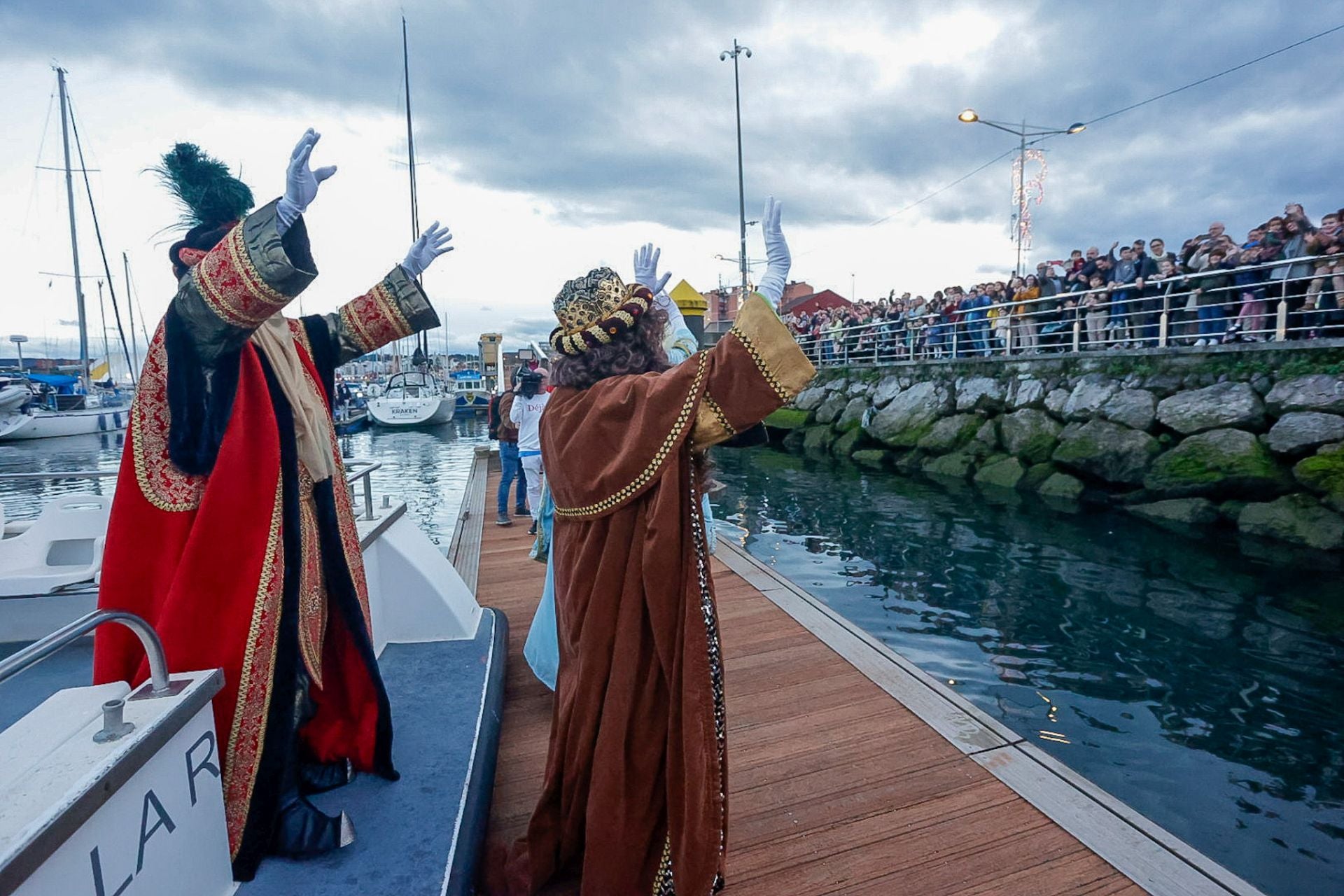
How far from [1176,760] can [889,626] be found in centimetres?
195

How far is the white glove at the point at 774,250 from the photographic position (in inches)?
67.5

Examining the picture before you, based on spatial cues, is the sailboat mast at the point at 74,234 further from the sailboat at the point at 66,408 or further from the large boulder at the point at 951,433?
the large boulder at the point at 951,433

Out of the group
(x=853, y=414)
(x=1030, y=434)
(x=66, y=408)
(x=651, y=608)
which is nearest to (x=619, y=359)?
(x=651, y=608)

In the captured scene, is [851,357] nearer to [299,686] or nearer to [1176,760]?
[1176,760]

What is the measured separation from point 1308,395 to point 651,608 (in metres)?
9.52

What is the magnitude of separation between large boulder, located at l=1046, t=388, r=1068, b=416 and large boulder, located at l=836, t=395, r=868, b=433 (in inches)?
174

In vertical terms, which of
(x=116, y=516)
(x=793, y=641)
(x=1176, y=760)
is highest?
(x=116, y=516)

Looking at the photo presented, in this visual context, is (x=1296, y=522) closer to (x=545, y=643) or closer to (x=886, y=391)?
(x=545, y=643)

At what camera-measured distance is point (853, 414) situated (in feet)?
51.4

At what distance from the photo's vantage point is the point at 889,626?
5.25 metres

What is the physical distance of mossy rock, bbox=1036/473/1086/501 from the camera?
9.62 metres

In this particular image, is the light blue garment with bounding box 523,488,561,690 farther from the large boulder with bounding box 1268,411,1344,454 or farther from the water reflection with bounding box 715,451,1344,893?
the large boulder with bounding box 1268,411,1344,454

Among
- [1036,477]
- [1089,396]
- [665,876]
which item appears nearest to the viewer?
[665,876]

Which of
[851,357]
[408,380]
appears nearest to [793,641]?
[851,357]
